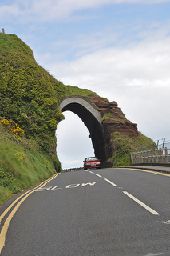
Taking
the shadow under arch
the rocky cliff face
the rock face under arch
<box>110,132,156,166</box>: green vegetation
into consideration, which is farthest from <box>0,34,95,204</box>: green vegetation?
<box>110,132,156,166</box>: green vegetation

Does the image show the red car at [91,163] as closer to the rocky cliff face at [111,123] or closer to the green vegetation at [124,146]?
the green vegetation at [124,146]

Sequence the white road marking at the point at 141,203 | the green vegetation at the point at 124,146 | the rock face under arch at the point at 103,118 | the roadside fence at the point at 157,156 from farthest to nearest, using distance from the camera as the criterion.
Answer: the rock face under arch at the point at 103,118
the green vegetation at the point at 124,146
the roadside fence at the point at 157,156
the white road marking at the point at 141,203

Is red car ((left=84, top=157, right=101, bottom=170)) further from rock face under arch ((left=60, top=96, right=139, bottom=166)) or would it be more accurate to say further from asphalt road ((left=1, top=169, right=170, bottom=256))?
asphalt road ((left=1, top=169, right=170, bottom=256))

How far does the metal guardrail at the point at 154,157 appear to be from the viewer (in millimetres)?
32562

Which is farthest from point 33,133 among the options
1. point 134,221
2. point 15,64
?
point 134,221

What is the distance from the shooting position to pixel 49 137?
2061 inches

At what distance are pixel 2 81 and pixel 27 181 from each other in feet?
100

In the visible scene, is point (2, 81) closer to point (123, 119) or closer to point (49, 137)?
point (49, 137)

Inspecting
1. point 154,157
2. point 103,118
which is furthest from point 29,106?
point 154,157

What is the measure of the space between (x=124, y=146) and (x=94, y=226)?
51799mm

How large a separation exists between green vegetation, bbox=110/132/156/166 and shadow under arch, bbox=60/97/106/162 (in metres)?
4.64

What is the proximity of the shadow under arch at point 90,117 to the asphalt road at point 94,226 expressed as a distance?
50758 millimetres

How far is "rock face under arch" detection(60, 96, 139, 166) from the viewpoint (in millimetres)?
65750

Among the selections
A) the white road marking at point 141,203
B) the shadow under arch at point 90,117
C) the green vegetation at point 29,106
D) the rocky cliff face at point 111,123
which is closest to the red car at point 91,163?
the green vegetation at point 29,106
